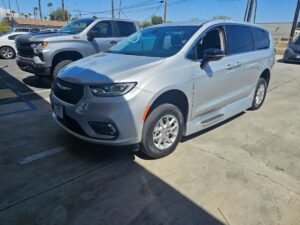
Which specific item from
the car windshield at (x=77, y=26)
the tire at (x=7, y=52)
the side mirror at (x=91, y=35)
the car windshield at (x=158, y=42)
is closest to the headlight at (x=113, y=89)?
the car windshield at (x=158, y=42)

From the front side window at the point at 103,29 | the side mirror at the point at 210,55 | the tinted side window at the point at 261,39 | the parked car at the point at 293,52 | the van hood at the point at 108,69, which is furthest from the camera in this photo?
the parked car at the point at 293,52

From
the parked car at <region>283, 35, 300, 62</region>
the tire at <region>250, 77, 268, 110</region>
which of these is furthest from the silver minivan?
the parked car at <region>283, 35, 300, 62</region>

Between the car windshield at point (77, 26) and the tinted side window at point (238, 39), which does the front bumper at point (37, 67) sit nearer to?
the car windshield at point (77, 26)

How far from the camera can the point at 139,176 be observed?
9.91ft

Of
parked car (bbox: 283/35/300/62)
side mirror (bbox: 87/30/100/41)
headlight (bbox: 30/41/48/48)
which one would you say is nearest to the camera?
headlight (bbox: 30/41/48/48)

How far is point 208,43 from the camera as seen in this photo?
383cm

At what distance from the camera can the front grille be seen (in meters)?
3.00

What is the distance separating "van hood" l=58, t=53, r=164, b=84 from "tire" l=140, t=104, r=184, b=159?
0.56m

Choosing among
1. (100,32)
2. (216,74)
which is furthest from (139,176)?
(100,32)

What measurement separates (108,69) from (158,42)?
47.0 inches

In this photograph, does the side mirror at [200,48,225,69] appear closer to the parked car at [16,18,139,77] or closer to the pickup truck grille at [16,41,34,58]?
the parked car at [16,18,139,77]

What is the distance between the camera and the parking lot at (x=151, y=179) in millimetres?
2438

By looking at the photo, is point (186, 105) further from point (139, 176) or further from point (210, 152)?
point (139, 176)

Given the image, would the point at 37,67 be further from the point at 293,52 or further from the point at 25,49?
the point at 293,52
